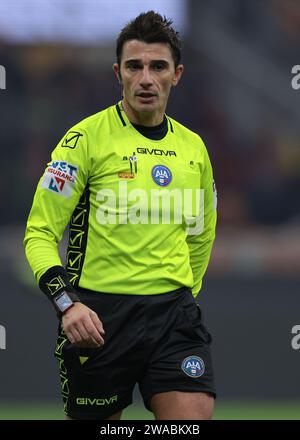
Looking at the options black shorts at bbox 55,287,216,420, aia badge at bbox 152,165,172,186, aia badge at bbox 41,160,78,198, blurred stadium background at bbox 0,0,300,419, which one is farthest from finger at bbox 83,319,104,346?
blurred stadium background at bbox 0,0,300,419

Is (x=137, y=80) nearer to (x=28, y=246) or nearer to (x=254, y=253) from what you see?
(x=28, y=246)

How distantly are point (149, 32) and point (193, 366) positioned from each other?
4.75 feet

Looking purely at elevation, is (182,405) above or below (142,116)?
below

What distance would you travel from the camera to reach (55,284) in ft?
12.8

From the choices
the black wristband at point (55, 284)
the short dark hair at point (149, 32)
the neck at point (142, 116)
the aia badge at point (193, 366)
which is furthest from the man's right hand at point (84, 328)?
the short dark hair at point (149, 32)

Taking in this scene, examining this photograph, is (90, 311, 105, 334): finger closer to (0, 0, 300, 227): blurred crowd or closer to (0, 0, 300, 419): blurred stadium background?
(0, 0, 300, 419): blurred stadium background

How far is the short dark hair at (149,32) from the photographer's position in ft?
13.9

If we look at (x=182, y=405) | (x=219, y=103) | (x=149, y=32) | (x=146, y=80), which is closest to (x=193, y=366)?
(x=182, y=405)

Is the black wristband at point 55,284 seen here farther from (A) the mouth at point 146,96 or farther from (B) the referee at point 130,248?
(A) the mouth at point 146,96

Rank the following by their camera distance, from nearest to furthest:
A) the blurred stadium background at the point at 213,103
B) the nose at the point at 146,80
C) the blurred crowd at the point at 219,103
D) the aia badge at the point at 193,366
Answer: the aia badge at the point at 193,366
the nose at the point at 146,80
the blurred stadium background at the point at 213,103
the blurred crowd at the point at 219,103

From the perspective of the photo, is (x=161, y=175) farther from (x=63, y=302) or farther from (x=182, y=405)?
(x=182, y=405)

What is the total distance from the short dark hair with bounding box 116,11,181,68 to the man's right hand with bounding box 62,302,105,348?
122 cm

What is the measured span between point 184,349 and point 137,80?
117cm

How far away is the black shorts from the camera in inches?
162
